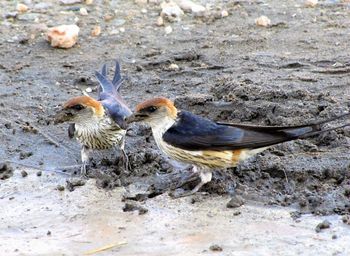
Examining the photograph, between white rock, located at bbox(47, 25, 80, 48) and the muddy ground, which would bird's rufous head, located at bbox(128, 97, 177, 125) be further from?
white rock, located at bbox(47, 25, 80, 48)

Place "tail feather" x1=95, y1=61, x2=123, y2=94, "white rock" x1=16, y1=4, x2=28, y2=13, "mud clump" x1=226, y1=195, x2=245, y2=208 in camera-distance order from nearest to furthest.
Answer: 1. "mud clump" x1=226, y1=195, x2=245, y2=208
2. "tail feather" x1=95, y1=61, x2=123, y2=94
3. "white rock" x1=16, y1=4, x2=28, y2=13

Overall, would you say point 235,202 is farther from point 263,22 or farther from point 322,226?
point 263,22

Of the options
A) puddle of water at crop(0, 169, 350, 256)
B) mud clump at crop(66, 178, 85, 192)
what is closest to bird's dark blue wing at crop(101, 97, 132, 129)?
mud clump at crop(66, 178, 85, 192)

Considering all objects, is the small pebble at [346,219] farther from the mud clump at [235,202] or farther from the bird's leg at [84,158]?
the bird's leg at [84,158]

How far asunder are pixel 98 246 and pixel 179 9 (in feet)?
17.0

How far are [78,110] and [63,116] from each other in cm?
14

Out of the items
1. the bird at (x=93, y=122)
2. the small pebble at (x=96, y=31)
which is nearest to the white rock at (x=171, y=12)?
the small pebble at (x=96, y=31)

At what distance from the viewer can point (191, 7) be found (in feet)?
36.6

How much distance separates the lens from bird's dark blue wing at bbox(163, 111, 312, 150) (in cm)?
688

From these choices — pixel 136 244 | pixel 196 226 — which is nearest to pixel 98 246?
pixel 136 244

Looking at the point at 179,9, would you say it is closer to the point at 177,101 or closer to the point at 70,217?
the point at 177,101

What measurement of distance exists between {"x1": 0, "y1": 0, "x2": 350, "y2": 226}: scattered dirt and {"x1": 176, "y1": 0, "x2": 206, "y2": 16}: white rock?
172mm

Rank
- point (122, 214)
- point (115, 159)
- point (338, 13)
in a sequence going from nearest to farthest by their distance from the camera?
point (122, 214)
point (115, 159)
point (338, 13)

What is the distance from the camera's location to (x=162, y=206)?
703cm
